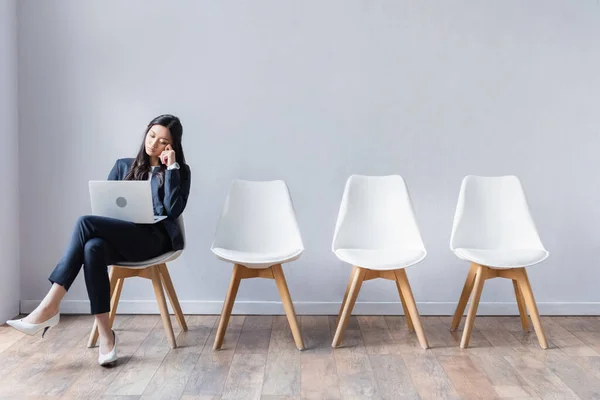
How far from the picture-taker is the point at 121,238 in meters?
2.60

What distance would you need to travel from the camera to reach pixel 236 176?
3479 millimetres

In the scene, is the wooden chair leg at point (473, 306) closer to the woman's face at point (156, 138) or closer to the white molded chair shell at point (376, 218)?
the white molded chair shell at point (376, 218)

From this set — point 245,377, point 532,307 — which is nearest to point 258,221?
point 245,377

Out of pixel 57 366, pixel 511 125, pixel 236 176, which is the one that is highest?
pixel 511 125

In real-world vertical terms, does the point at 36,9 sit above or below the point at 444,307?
above

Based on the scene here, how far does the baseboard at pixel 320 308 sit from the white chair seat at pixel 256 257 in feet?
2.22

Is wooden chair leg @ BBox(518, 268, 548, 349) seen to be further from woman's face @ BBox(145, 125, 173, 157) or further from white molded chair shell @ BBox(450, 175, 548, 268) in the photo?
woman's face @ BBox(145, 125, 173, 157)

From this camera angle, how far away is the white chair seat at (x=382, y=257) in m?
2.79

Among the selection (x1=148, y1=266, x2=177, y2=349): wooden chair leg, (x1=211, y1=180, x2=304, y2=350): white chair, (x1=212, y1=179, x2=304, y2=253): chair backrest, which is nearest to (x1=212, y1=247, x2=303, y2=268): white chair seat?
(x1=211, y1=180, x2=304, y2=350): white chair

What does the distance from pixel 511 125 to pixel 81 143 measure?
258cm

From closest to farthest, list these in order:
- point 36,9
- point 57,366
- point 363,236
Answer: point 57,366, point 363,236, point 36,9

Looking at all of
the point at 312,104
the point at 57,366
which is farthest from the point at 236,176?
the point at 57,366

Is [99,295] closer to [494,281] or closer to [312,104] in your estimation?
[312,104]

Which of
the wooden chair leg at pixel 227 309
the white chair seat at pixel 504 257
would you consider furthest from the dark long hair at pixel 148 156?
the white chair seat at pixel 504 257
